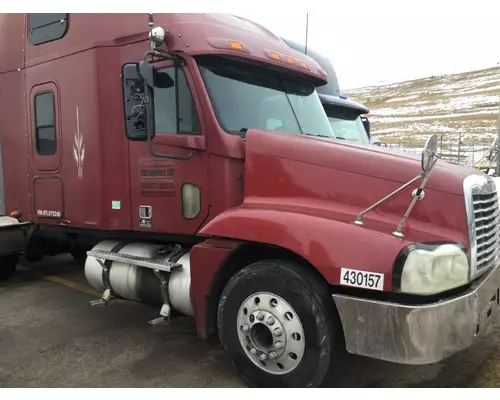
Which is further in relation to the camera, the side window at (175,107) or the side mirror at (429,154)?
the side window at (175,107)

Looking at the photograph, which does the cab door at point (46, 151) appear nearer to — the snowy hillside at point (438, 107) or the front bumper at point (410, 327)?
the front bumper at point (410, 327)

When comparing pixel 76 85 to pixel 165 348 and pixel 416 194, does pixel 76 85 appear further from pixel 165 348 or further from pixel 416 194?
pixel 416 194

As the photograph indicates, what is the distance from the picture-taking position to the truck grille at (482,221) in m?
3.21

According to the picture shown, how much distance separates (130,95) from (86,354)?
7.78 ft

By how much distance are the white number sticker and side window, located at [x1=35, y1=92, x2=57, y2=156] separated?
381 centimetres

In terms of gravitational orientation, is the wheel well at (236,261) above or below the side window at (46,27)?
below

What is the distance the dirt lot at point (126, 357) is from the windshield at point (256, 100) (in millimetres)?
2059

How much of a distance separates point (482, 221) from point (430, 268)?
79 centimetres

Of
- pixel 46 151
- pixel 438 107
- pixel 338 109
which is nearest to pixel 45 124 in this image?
pixel 46 151

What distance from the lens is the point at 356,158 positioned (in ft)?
11.6

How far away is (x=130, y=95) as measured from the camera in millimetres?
4340

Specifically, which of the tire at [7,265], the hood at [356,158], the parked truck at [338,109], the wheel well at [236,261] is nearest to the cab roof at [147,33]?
the hood at [356,158]

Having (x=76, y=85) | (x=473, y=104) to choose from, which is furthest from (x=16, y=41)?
(x=473, y=104)

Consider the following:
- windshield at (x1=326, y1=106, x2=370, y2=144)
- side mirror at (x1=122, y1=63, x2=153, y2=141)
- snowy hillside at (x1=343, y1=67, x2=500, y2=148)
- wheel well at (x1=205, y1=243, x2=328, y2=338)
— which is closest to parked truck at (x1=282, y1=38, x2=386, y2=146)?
windshield at (x1=326, y1=106, x2=370, y2=144)
